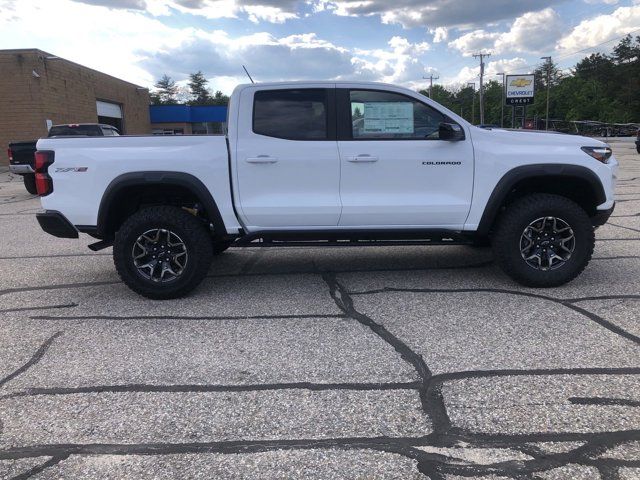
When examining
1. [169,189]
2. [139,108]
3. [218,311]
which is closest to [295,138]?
[169,189]

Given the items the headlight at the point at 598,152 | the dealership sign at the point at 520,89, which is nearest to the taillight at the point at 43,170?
the headlight at the point at 598,152

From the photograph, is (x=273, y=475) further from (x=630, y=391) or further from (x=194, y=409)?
(x=630, y=391)

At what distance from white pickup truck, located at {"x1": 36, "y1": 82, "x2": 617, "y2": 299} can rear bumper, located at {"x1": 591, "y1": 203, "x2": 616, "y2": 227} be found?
48 mm

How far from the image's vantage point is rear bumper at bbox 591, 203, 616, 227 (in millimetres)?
5270

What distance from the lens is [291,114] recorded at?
17.0 feet

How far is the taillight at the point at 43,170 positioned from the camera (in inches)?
196

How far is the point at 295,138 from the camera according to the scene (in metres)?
5.12

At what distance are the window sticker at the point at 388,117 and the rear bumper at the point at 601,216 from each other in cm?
208

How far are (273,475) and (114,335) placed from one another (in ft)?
7.71

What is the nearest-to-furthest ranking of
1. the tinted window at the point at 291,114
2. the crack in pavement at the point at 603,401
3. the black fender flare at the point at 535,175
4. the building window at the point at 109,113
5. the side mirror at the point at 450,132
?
the crack in pavement at the point at 603,401
the side mirror at the point at 450,132
the black fender flare at the point at 535,175
the tinted window at the point at 291,114
the building window at the point at 109,113

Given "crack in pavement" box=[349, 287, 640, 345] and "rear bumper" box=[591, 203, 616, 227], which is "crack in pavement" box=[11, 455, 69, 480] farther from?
"rear bumper" box=[591, 203, 616, 227]

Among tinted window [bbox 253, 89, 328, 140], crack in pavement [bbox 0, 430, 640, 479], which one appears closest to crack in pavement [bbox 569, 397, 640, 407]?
crack in pavement [bbox 0, 430, 640, 479]

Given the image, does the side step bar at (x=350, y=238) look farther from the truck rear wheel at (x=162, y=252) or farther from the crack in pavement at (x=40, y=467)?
the crack in pavement at (x=40, y=467)

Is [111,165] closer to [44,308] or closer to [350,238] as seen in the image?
[44,308]
